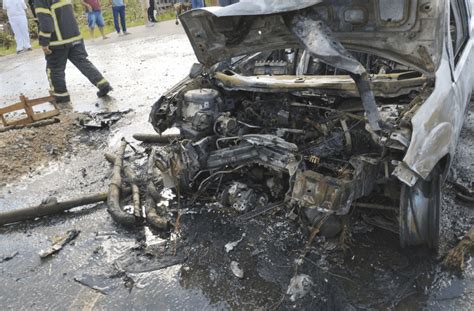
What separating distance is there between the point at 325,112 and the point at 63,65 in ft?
18.7

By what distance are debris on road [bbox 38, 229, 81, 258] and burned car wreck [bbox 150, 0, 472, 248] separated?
3.29 feet

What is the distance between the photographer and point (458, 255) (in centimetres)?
303

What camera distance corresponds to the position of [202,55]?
363cm

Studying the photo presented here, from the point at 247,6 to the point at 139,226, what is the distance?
221 centimetres

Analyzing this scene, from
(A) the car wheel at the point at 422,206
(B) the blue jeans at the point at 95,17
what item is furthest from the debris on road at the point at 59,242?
(B) the blue jeans at the point at 95,17

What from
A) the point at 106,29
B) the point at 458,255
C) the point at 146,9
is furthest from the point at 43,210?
the point at 106,29

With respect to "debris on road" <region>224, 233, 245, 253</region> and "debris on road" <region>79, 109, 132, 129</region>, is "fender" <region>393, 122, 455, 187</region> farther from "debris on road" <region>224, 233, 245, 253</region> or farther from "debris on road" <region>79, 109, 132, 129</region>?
"debris on road" <region>79, 109, 132, 129</region>

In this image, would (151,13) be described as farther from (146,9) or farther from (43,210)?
(43,210)

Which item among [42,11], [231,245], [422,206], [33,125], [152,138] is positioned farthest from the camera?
[42,11]

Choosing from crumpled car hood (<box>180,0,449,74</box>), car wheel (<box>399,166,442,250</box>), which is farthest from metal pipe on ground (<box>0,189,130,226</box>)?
car wheel (<box>399,166,442,250</box>)

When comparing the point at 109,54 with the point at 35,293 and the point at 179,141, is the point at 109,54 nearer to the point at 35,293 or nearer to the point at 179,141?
the point at 179,141

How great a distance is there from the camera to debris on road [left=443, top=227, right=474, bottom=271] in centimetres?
302

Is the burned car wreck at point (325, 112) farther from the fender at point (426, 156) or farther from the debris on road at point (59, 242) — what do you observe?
the debris on road at point (59, 242)

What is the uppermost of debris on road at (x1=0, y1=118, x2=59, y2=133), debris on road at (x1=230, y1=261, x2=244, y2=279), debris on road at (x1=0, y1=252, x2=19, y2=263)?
debris on road at (x1=0, y1=118, x2=59, y2=133)
